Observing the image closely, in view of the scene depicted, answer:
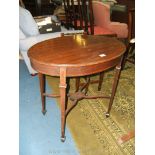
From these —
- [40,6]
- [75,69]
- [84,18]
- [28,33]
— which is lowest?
[75,69]

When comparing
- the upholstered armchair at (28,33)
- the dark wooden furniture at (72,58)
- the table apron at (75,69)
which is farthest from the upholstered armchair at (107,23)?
the table apron at (75,69)

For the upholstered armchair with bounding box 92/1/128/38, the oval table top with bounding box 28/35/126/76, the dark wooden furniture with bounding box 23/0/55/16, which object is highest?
the dark wooden furniture with bounding box 23/0/55/16

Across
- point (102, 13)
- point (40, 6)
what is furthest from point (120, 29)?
point (40, 6)

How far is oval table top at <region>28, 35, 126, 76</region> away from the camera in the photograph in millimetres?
1672

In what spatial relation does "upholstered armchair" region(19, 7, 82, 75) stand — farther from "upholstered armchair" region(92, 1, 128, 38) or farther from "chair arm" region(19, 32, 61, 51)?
"upholstered armchair" region(92, 1, 128, 38)

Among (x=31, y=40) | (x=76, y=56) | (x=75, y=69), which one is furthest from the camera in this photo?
(x=31, y=40)

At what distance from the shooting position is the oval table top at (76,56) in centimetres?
167

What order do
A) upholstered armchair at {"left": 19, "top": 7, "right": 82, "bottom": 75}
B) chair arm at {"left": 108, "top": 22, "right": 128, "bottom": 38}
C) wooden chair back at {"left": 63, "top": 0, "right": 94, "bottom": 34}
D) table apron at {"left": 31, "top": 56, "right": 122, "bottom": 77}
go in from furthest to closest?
chair arm at {"left": 108, "top": 22, "right": 128, "bottom": 38} → wooden chair back at {"left": 63, "top": 0, "right": 94, "bottom": 34} → upholstered armchair at {"left": 19, "top": 7, "right": 82, "bottom": 75} → table apron at {"left": 31, "top": 56, "right": 122, "bottom": 77}

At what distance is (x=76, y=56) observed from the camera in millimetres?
1771

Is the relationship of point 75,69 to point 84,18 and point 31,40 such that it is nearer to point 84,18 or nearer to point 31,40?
point 31,40

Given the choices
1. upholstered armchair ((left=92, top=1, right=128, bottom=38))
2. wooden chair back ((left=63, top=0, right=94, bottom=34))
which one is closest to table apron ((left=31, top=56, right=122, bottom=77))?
wooden chair back ((left=63, top=0, right=94, bottom=34))
